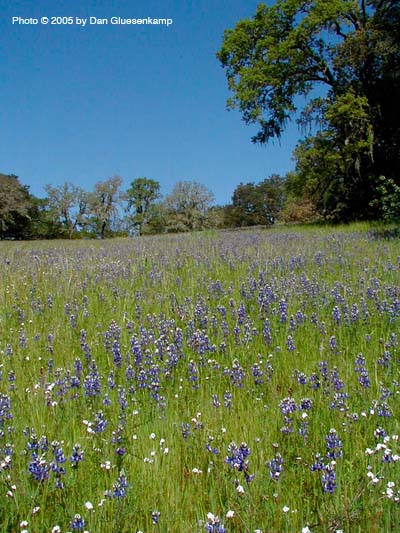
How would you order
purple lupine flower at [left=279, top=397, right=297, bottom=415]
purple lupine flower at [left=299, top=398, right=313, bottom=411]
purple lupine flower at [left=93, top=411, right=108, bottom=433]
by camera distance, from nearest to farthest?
purple lupine flower at [left=93, top=411, right=108, bottom=433] → purple lupine flower at [left=279, top=397, right=297, bottom=415] → purple lupine flower at [left=299, top=398, right=313, bottom=411]

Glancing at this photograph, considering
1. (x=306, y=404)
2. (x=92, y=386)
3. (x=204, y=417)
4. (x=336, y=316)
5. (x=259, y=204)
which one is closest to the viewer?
(x=306, y=404)

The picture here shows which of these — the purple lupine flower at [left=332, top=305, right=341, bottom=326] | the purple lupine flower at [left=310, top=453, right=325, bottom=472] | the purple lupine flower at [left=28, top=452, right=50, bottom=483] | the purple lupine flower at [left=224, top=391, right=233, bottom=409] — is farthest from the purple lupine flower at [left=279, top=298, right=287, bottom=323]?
the purple lupine flower at [left=28, top=452, right=50, bottom=483]

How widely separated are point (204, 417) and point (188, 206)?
262ft

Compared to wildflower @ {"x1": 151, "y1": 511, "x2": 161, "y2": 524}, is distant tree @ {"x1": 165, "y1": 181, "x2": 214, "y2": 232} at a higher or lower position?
higher

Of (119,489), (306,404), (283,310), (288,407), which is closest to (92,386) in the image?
(119,489)

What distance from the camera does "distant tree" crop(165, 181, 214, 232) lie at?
79250 millimetres

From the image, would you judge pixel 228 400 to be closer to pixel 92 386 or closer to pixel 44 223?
pixel 92 386

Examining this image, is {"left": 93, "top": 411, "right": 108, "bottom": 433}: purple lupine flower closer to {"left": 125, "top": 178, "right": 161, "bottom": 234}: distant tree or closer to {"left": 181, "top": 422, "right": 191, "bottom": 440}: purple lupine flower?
{"left": 181, "top": 422, "right": 191, "bottom": 440}: purple lupine flower

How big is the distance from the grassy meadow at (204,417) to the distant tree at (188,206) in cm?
7462

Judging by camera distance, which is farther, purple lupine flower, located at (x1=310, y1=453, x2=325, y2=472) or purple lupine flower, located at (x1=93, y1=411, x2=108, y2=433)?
purple lupine flower, located at (x1=93, y1=411, x2=108, y2=433)

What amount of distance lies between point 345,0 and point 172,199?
61983 mm

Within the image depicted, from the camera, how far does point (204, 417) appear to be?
2.49m

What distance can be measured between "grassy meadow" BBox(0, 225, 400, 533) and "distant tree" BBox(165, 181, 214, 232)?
245 ft

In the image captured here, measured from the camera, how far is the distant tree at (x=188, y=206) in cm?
7925
